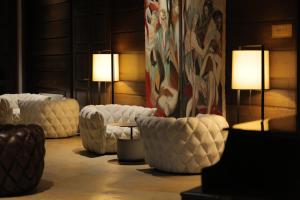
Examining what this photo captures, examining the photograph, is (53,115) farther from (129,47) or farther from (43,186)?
(43,186)

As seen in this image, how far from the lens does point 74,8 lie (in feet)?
33.1

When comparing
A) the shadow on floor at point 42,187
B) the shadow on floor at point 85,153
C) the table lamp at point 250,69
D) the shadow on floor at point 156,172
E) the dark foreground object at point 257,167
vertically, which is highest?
the table lamp at point 250,69

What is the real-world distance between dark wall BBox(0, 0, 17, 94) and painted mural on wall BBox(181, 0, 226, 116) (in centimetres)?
550

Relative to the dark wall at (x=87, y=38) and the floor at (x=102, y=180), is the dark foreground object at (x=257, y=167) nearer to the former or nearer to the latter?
the floor at (x=102, y=180)

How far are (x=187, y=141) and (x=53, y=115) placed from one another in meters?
3.54

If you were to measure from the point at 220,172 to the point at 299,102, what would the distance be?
9.78ft

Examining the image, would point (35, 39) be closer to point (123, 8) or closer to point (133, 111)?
point (123, 8)

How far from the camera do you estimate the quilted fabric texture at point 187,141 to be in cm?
610

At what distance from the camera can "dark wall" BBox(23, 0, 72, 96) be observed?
10438 mm

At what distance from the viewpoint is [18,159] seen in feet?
17.0

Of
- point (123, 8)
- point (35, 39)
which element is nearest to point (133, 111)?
point (123, 8)

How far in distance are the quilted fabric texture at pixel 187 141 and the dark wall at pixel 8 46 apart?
6.23 metres

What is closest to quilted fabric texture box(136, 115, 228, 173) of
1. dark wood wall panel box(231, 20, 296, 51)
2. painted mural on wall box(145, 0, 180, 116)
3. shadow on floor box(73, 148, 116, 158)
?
dark wood wall panel box(231, 20, 296, 51)

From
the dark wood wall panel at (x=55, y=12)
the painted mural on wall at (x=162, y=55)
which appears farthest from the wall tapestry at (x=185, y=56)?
the dark wood wall panel at (x=55, y=12)
